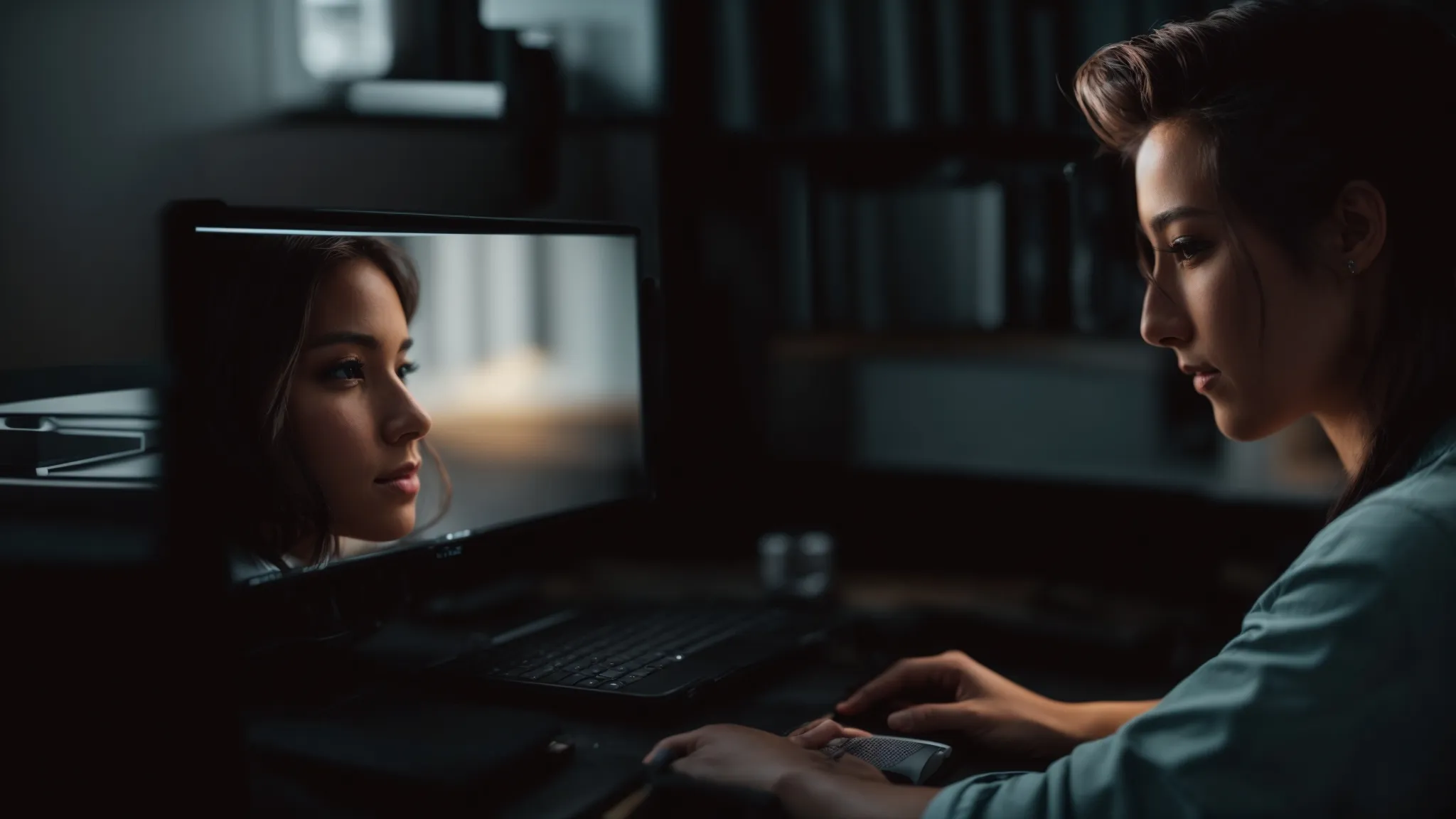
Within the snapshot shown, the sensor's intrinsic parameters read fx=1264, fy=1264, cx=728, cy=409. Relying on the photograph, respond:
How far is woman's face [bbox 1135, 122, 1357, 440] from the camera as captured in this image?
3.27 ft

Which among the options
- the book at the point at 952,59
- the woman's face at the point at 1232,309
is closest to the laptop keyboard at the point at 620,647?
the woman's face at the point at 1232,309

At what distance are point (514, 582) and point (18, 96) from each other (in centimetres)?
78

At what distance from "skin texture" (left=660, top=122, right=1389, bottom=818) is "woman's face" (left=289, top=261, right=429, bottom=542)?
34cm

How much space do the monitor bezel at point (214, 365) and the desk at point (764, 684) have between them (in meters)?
0.14

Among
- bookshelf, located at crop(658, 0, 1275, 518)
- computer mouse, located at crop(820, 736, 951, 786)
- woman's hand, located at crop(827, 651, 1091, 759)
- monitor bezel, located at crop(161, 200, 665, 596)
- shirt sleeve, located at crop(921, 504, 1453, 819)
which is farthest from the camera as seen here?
bookshelf, located at crop(658, 0, 1275, 518)

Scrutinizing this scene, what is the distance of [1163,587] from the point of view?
6.20 feet

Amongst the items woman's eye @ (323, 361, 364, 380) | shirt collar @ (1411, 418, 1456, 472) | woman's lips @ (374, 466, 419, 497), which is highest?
woman's eye @ (323, 361, 364, 380)

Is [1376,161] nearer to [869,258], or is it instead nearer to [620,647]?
A: [620,647]

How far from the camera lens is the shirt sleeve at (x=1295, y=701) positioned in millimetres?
796

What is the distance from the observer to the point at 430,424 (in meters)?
1.18

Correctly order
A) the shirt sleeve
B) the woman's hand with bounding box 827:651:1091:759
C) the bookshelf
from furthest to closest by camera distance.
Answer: the bookshelf < the woman's hand with bounding box 827:651:1091:759 < the shirt sleeve

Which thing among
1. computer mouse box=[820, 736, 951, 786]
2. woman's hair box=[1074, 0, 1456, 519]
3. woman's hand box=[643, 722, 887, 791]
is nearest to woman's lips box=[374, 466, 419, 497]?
woman's hand box=[643, 722, 887, 791]

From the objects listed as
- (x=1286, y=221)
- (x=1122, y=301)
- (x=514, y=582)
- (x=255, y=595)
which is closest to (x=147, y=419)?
(x=255, y=595)

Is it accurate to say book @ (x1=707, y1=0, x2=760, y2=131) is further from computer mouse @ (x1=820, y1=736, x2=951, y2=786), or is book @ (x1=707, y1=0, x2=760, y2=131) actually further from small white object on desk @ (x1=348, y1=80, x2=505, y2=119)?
computer mouse @ (x1=820, y1=736, x2=951, y2=786)
